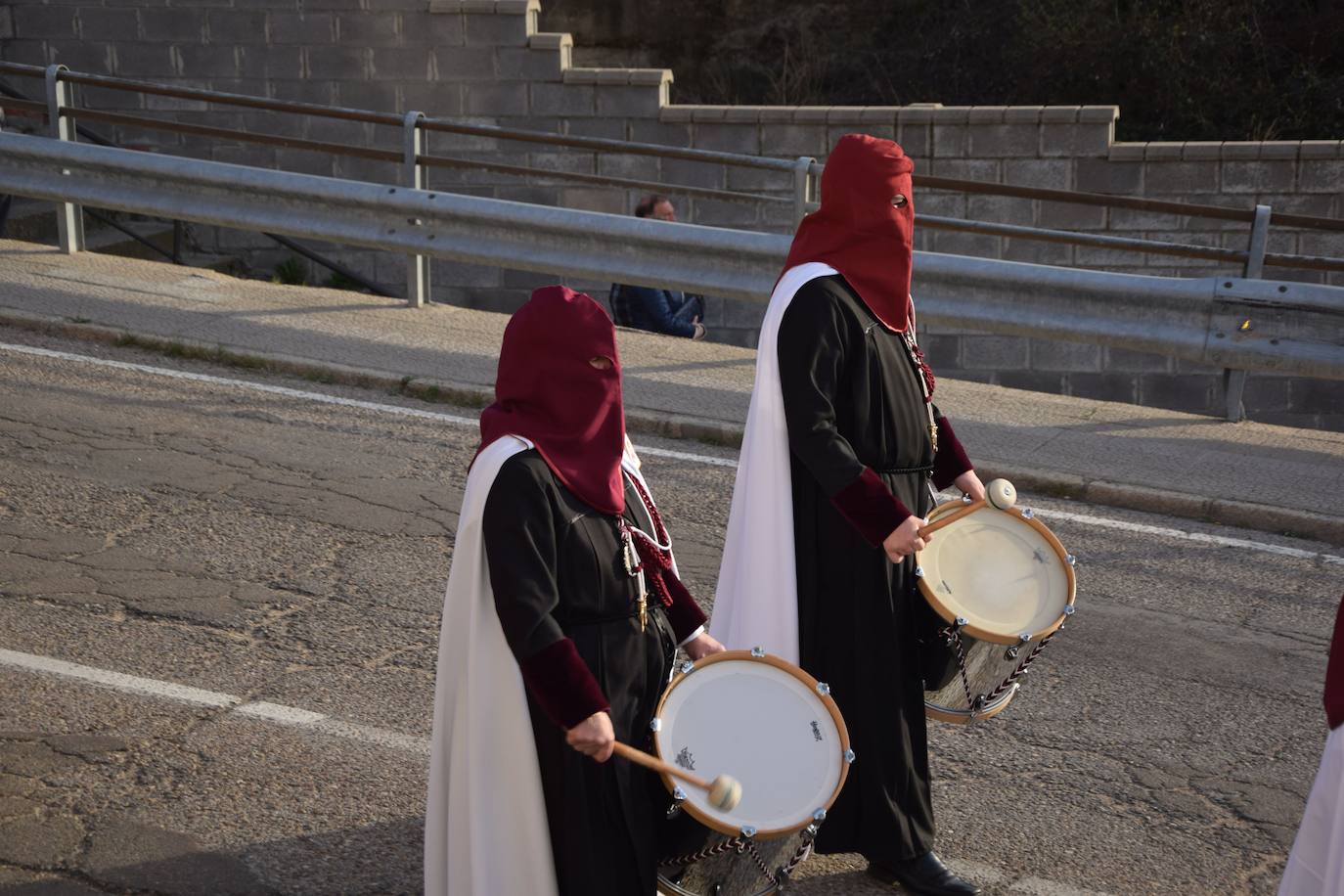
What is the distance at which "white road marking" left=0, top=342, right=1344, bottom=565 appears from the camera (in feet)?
24.2

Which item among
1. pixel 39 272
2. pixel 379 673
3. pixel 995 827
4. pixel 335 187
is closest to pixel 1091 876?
pixel 995 827

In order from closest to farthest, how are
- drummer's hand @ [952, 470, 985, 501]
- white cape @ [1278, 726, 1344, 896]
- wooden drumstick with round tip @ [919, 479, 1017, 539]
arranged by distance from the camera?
white cape @ [1278, 726, 1344, 896] < wooden drumstick with round tip @ [919, 479, 1017, 539] < drummer's hand @ [952, 470, 985, 501]

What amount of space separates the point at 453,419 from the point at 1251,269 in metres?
4.81

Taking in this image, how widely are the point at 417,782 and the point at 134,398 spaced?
437cm

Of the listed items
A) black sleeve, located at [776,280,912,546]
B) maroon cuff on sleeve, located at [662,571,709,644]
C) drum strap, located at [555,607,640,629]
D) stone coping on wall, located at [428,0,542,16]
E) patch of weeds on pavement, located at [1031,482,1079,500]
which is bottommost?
patch of weeds on pavement, located at [1031,482,1079,500]

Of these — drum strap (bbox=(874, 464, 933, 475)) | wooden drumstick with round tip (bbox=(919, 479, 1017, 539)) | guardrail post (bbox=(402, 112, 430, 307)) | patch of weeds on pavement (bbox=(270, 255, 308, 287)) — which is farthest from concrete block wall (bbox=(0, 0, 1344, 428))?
wooden drumstick with round tip (bbox=(919, 479, 1017, 539))

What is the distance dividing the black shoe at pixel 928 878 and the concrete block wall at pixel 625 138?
957 cm

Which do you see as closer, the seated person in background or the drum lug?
the drum lug

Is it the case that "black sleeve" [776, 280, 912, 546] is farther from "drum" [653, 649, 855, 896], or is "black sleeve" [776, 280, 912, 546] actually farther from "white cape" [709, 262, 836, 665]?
"drum" [653, 649, 855, 896]

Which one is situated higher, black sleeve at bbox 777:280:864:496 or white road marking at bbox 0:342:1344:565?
black sleeve at bbox 777:280:864:496

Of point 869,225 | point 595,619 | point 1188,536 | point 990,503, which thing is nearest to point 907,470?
point 990,503

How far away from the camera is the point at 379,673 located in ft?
18.3

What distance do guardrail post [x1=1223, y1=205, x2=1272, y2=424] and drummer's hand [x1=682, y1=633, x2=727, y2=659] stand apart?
6.19 metres

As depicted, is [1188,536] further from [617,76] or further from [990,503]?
[617,76]
